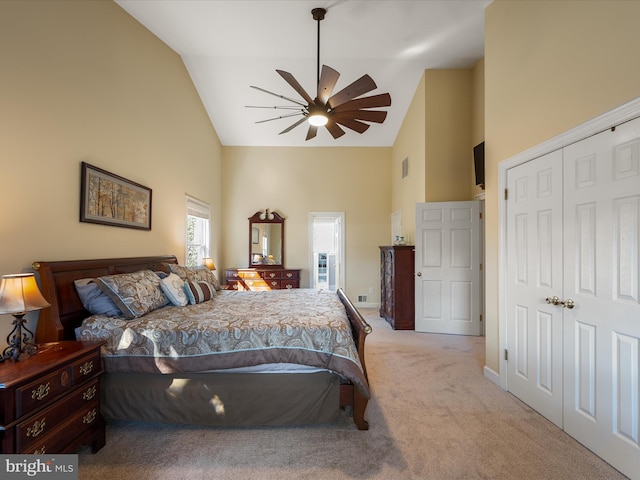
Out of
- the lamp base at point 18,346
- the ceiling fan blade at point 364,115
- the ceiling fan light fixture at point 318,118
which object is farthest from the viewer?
the ceiling fan blade at point 364,115

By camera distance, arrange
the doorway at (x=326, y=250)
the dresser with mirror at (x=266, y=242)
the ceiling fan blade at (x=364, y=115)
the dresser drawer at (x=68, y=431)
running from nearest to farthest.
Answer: the dresser drawer at (x=68, y=431) < the ceiling fan blade at (x=364, y=115) < the dresser with mirror at (x=266, y=242) < the doorway at (x=326, y=250)

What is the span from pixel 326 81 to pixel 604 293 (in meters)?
2.60

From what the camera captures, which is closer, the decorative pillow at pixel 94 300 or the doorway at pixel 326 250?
the decorative pillow at pixel 94 300

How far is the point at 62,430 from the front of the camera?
5.35ft

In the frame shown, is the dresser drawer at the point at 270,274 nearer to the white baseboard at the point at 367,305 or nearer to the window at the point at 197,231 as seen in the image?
the window at the point at 197,231

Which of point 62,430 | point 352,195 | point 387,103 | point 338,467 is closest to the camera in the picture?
point 62,430

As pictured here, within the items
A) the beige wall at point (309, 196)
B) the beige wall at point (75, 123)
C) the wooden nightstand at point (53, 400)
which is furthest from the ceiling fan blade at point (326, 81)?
the beige wall at point (309, 196)

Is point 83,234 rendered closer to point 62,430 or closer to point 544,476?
point 62,430

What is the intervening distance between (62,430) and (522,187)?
3.70 m

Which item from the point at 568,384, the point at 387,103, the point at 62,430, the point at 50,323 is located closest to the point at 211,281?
the point at 50,323

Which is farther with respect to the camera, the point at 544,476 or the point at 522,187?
the point at 522,187

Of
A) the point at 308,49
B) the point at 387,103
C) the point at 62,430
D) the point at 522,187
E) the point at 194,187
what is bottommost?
the point at 62,430

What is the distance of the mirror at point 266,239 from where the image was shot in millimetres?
6129

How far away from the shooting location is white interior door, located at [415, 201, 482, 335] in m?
4.37
